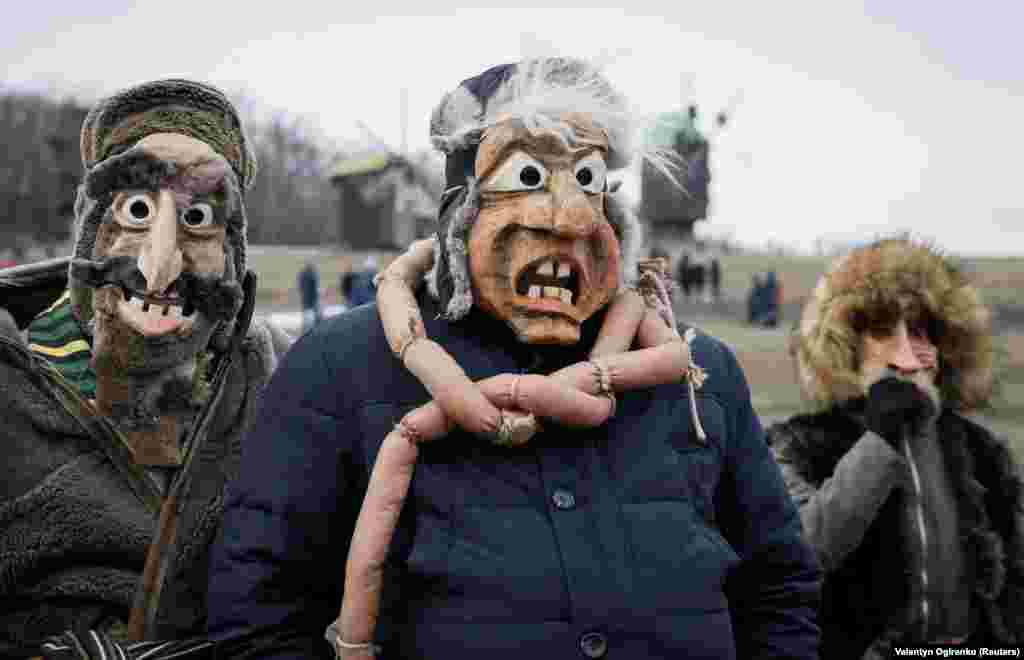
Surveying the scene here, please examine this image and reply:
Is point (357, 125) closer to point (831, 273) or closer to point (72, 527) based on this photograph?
point (72, 527)

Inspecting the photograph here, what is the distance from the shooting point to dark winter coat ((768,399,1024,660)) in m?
3.17

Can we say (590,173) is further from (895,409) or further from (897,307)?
(897,307)

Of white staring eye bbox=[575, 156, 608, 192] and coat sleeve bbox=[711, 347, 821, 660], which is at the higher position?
white staring eye bbox=[575, 156, 608, 192]

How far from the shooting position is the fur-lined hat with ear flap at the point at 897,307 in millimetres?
3576

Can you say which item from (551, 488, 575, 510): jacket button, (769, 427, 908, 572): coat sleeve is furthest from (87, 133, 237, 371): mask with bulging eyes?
(769, 427, 908, 572): coat sleeve

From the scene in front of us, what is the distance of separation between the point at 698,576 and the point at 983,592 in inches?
67.0

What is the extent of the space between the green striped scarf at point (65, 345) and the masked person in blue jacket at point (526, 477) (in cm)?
66

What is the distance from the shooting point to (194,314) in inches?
101

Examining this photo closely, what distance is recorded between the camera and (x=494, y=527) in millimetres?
1932

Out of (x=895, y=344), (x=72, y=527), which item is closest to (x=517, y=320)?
(x=72, y=527)

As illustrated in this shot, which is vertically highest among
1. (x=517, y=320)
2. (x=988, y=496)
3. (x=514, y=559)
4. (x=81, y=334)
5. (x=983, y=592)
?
(x=517, y=320)

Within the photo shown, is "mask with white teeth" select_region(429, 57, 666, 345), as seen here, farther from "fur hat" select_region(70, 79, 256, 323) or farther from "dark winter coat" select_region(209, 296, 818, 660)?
"fur hat" select_region(70, 79, 256, 323)

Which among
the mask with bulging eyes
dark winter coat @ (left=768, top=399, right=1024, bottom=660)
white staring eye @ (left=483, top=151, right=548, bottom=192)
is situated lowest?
dark winter coat @ (left=768, top=399, right=1024, bottom=660)

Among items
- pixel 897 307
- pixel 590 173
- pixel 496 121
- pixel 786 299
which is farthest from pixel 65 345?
pixel 786 299
